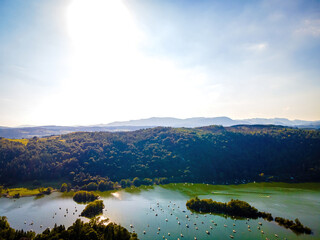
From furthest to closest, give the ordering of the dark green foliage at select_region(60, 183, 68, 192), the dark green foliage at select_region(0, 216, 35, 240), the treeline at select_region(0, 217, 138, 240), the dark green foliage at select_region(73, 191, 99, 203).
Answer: the dark green foliage at select_region(60, 183, 68, 192), the dark green foliage at select_region(73, 191, 99, 203), the dark green foliage at select_region(0, 216, 35, 240), the treeline at select_region(0, 217, 138, 240)

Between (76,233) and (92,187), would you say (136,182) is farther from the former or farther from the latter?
(76,233)

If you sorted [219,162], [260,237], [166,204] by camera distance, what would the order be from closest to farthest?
[260,237] → [166,204] → [219,162]

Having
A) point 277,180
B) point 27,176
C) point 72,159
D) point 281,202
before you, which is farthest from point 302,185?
point 27,176

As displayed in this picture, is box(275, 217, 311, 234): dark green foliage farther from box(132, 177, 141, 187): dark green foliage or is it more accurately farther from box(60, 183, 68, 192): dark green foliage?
box(60, 183, 68, 192): dark green foliage

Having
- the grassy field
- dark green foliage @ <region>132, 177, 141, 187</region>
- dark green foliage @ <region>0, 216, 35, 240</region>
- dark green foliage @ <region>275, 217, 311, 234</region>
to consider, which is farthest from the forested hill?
dark green foliage @ <region>0, 216, 35, 240</region>

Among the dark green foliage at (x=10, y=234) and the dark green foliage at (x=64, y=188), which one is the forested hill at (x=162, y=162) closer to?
the dark green foliage at (x=64, y=188)

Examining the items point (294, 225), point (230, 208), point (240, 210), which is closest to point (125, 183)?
point (230, 208)

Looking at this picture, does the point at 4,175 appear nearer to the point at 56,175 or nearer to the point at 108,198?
the point at 56,175

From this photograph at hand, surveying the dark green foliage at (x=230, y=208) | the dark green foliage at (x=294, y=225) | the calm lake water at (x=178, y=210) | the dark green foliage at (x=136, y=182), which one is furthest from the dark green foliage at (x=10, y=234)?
the dark green foliage at (x=294, y=225)
